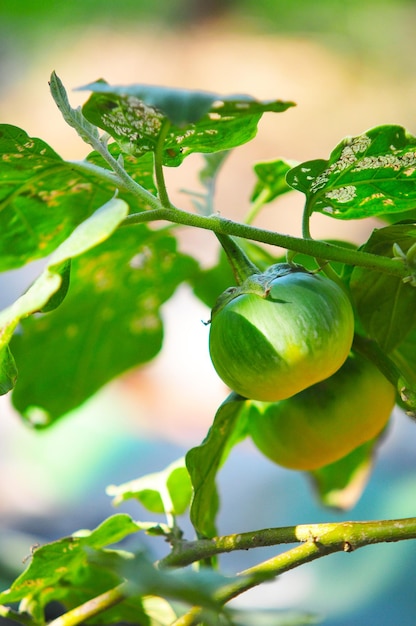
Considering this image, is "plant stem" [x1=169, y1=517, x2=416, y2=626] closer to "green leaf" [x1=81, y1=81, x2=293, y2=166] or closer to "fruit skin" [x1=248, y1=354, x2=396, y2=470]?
"fruit skin" [x1=248, y1=354, x2=396, y2=470]

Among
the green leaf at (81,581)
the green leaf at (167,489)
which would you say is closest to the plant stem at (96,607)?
the green leaf at (81,581)

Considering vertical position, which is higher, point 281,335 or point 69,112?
point 69,112

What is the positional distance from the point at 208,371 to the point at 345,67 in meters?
1.52

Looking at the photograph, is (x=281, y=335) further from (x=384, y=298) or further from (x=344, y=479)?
(x=344, y=479)

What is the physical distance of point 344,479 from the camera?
0.69 meters

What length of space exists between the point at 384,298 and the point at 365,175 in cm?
8

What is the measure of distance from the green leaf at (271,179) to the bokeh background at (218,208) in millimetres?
99

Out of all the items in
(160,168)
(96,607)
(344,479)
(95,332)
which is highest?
(160,168)

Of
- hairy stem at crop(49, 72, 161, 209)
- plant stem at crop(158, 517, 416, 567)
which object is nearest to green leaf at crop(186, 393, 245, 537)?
plant stem at crop(158, 517, 416, 567)

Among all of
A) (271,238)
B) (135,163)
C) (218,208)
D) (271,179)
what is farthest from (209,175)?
(218,208)

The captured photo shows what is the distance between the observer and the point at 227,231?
39 cm

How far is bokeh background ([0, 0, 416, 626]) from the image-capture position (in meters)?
0.85

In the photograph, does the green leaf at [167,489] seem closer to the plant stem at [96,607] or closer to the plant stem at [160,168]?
the plant stem at [96,607]

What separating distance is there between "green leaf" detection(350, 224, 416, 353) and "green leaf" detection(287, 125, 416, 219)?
20 millimetres
